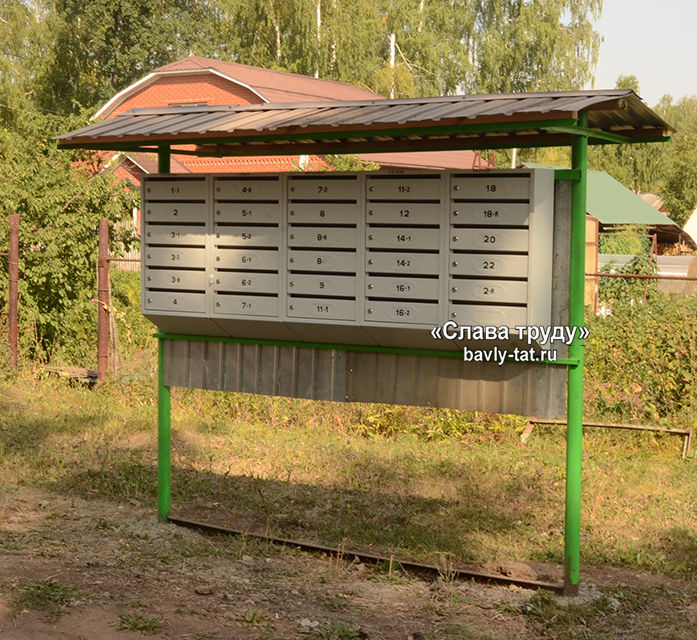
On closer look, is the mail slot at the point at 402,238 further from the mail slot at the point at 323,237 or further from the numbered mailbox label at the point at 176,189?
the numbered mailbox label at the point at 176,189

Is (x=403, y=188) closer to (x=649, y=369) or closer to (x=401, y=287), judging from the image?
(x=401, y=287)

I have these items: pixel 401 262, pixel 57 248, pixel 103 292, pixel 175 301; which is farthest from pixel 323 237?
pixel 57 248

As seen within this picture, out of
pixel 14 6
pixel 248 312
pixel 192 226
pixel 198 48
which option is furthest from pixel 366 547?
pixel 14 6

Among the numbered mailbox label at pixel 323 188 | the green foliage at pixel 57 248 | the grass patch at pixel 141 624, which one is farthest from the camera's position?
the green foliage at pixel 57 248

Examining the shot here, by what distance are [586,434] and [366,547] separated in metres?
3.67

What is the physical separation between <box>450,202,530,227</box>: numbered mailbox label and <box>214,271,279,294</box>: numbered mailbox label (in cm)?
125

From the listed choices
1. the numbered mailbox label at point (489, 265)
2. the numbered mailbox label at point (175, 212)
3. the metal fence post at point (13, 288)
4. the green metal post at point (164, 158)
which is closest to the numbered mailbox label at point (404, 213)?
the numbered mailbox label at point (489, 265)

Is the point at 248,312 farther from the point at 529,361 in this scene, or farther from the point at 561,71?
the point at 561,71

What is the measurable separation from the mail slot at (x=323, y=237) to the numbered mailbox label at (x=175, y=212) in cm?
68

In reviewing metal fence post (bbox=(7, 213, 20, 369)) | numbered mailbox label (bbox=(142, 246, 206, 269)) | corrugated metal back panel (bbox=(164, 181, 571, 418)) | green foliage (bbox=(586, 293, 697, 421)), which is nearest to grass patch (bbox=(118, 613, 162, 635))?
corrugated metal back panel (bbox=(164, 181, 571, 418))

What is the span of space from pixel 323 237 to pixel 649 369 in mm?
5310

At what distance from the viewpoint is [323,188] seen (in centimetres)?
600

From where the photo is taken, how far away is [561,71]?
160 feet

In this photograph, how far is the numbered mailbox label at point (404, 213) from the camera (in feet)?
18.6
